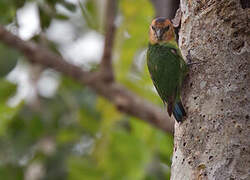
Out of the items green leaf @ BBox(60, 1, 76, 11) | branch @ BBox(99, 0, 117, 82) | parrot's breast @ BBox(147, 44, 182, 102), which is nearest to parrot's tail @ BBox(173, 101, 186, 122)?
parrot's breast @ BBox(147, 44, 182, 102)

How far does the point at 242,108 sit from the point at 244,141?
6.1 inches

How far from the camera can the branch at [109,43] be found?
483 cm

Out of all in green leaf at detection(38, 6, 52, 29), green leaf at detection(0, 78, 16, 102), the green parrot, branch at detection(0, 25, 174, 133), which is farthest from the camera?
green leaf at detection(0, 78, 16, 102)

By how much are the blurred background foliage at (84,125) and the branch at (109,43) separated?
0.14 metres

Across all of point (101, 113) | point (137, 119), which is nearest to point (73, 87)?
point (101, 113)

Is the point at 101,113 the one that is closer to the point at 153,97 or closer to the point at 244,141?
the point at 153,97

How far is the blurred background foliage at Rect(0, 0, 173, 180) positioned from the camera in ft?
17.0

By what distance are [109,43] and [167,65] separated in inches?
77.1

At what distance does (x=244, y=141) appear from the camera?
254 centimetres

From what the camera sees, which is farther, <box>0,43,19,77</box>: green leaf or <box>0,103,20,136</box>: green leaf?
<box>0,103,20,136</box>: green leaf

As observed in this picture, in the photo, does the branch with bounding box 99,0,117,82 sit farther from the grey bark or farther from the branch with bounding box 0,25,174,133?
the grey bark

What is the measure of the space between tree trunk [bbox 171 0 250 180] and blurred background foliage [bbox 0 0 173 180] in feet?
5.75

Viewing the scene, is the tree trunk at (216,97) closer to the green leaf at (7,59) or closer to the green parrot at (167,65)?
the green parrot at (167,65)

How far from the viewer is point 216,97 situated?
2635mm
